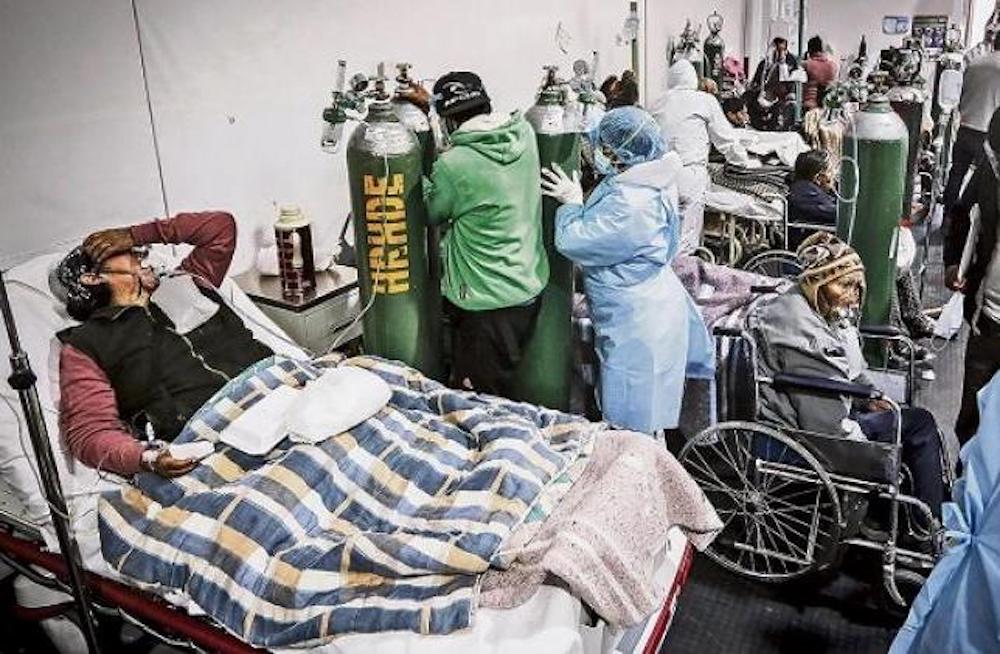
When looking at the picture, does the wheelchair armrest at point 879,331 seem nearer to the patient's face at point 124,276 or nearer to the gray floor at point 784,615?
the gray floor at point 784,615

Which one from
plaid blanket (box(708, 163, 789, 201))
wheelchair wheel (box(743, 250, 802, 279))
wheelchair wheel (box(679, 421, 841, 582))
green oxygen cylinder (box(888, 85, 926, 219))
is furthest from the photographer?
plaid blanket (box(708, 163, 789, 201))

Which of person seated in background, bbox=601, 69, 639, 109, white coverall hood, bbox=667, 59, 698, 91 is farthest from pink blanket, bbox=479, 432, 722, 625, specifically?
white coverall hood, bbox=667, 59, 698, 91

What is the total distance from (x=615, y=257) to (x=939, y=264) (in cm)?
406

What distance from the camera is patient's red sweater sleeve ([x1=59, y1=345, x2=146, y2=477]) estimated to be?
2.20 meters

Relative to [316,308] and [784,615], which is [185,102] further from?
[784,615]

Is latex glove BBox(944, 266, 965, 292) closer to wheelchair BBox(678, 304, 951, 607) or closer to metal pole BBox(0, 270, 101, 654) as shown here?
wheelchair BBox(678, 304, 951, 607)

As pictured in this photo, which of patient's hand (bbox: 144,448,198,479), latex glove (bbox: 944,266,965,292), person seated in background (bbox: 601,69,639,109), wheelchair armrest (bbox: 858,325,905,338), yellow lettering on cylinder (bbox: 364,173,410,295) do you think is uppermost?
person seated in background (bbox: 601,69,639,109)

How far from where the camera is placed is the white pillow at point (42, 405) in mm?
2252

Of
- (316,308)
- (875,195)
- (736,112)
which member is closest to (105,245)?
(316,308)

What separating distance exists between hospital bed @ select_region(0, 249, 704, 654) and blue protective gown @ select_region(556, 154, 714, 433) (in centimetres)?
80

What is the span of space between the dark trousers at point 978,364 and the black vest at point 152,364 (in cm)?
239

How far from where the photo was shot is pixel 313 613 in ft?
5.92

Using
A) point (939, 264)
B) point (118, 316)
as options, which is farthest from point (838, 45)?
point (118, 316)

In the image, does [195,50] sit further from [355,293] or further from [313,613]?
[313,613]
